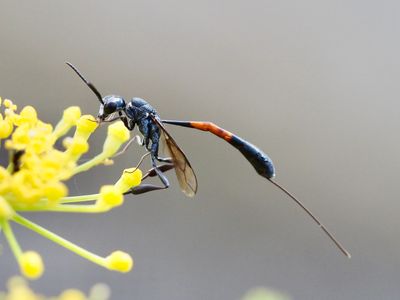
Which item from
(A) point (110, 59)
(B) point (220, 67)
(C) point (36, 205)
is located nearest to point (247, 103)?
(B) point (220, 67)

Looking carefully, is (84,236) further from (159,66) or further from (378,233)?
(378,233)

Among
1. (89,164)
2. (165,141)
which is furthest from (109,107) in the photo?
(89,164)

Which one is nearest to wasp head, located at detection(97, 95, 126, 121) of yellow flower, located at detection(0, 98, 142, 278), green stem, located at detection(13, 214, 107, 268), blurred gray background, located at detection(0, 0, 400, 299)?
yellow flower, located at detection(0, 98, 142, 278)

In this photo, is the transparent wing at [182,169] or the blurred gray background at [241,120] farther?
the blurred gray background at [241,120]

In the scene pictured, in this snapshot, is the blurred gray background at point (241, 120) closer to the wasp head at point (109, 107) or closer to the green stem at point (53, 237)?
the wasp head at point (109, 107)

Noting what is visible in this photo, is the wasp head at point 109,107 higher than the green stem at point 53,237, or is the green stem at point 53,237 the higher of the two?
the wasp head at point 109,107

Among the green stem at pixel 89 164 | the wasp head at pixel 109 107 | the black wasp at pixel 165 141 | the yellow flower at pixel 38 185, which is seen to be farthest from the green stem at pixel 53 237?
the wasp head at pixel 109 107

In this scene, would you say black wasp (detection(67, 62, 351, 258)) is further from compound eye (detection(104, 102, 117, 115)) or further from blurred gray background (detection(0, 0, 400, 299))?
blurred gray background (detection(0, 0, 400, 299))
